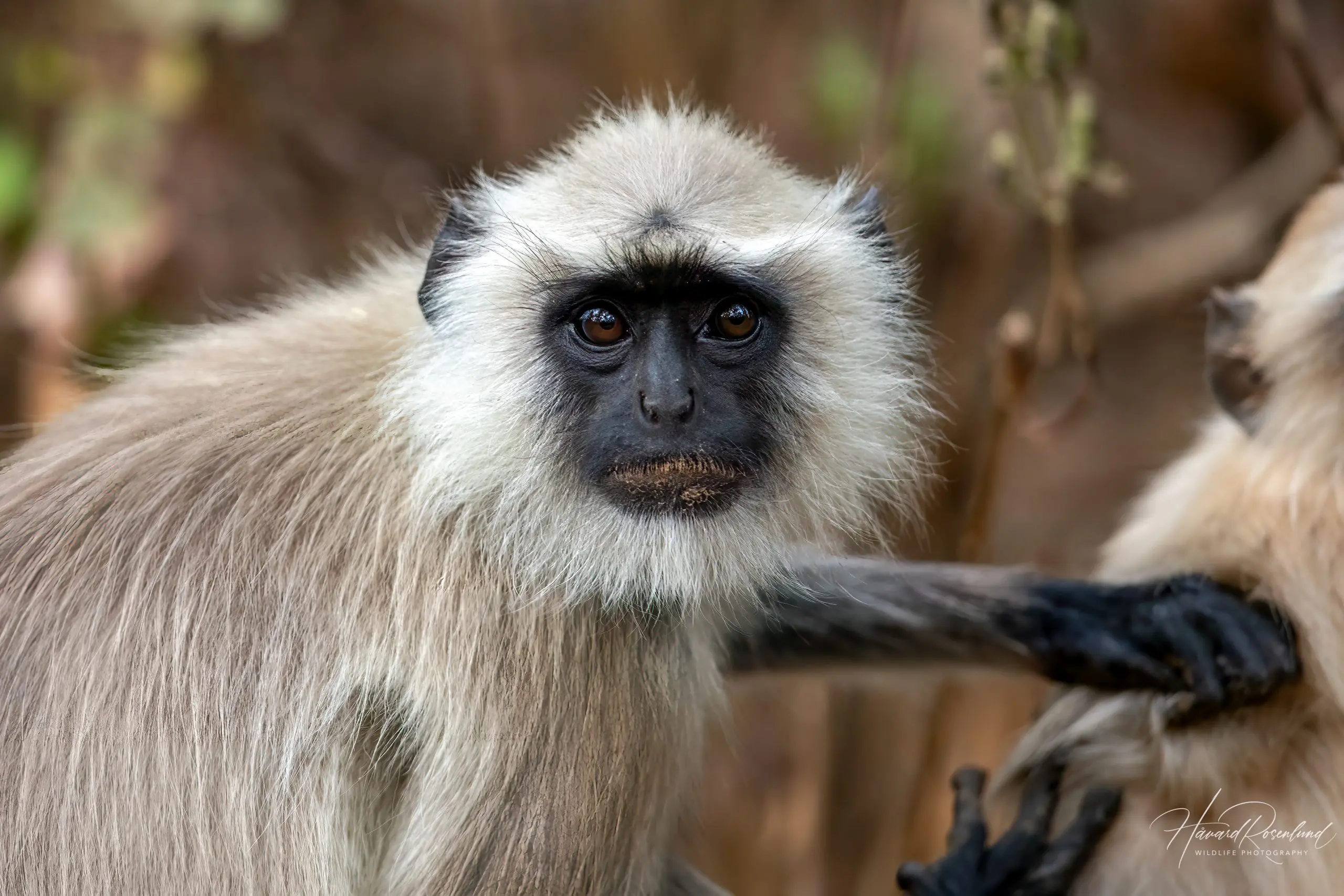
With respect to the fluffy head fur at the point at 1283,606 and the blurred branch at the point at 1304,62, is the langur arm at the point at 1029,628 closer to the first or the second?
the fluffy head fur at the point at 1283,606

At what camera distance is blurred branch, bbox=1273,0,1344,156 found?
366 cm

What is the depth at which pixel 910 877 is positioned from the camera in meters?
2.79

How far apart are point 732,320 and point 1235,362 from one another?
93cm

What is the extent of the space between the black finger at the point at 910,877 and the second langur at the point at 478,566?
0.43m

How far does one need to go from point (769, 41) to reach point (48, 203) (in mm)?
3277

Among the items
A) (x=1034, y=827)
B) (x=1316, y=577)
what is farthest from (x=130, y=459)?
(x=1316, y=577)

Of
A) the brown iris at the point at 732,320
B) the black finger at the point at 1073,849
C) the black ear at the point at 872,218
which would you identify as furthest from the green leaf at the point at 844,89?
the black finger at the point at 1073,849

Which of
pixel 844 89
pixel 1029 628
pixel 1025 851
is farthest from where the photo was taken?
pixel 844 89

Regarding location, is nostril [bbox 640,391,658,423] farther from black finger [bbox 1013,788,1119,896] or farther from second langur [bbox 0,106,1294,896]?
black finger [bbox 1013,788,1119,896]

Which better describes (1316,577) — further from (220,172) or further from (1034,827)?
(220,172)

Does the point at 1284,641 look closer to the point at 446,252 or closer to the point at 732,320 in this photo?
the point at 732,320

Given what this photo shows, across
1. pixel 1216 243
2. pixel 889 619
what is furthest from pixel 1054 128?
pixel 1216 243

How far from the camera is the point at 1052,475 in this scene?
7.29 meters

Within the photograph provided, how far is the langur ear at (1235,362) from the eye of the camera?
8.78 feet
